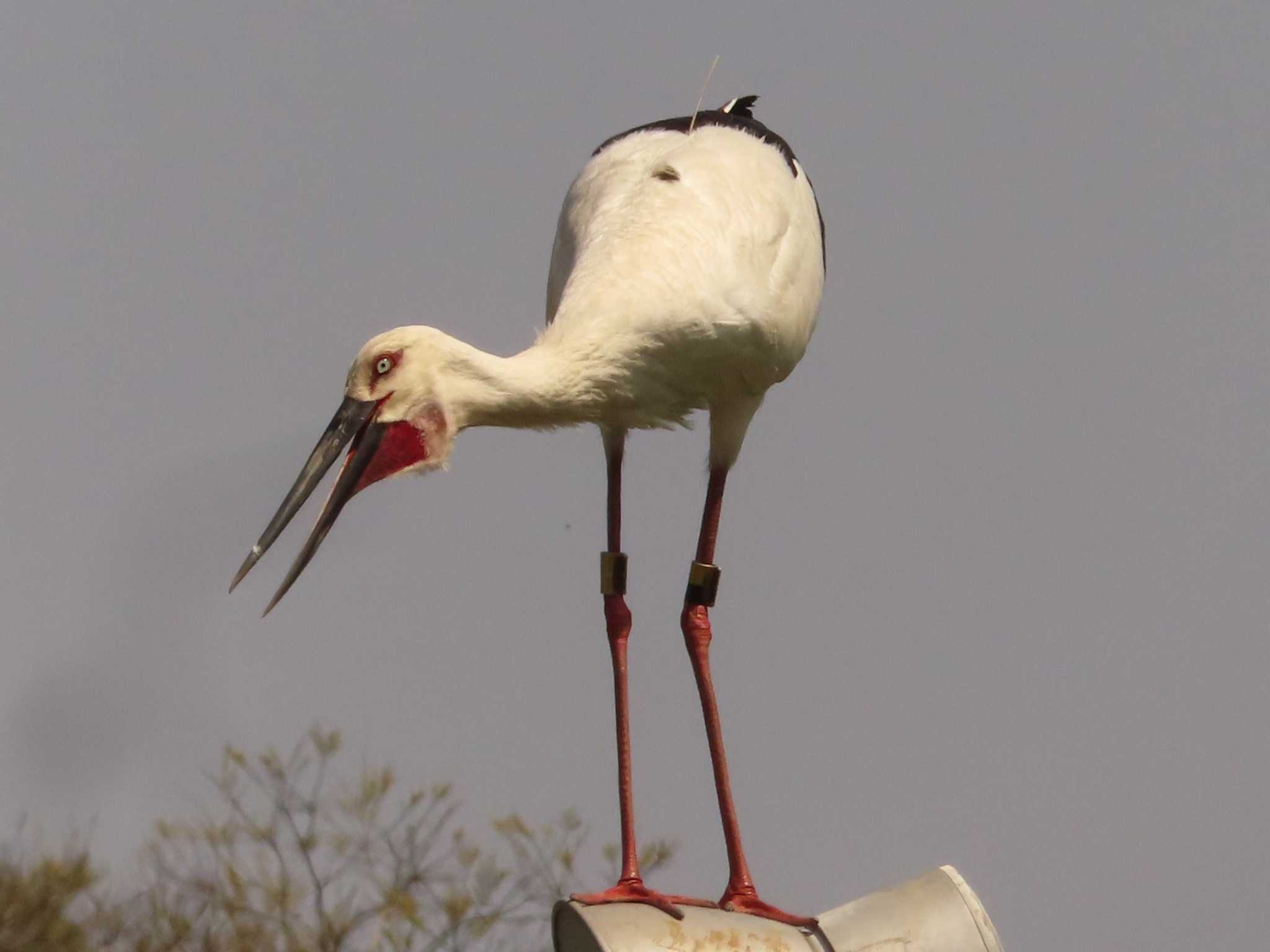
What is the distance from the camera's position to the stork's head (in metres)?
7.91

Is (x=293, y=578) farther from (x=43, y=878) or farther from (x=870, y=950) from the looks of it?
(x=43, y=878)

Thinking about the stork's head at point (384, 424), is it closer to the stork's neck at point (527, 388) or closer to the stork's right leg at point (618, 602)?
the stork's neck at point (527, 388)

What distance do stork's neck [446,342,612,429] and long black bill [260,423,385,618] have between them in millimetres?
282

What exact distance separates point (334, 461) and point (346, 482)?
9cm

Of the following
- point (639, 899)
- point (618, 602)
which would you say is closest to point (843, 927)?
point (639, 899)

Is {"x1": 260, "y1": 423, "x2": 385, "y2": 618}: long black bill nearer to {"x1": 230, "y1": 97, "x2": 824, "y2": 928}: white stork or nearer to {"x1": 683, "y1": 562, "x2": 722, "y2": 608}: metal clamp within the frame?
{"x1": 230, "y1": 97, "x2": 824, "y2": 928}: white stork

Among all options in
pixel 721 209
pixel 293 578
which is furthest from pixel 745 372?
pixel 293 578

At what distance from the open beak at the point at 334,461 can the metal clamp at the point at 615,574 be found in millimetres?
1737

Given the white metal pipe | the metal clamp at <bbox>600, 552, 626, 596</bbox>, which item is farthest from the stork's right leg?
the white metal pipe

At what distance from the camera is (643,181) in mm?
9086

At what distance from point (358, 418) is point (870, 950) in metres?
2.28

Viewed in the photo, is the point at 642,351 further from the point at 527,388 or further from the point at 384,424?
the point at 384,424

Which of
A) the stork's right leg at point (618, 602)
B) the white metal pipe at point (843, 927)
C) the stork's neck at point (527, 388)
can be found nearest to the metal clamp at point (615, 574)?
the stork's right leg at point (618, 602)

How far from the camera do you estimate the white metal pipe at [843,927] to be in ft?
24.6
